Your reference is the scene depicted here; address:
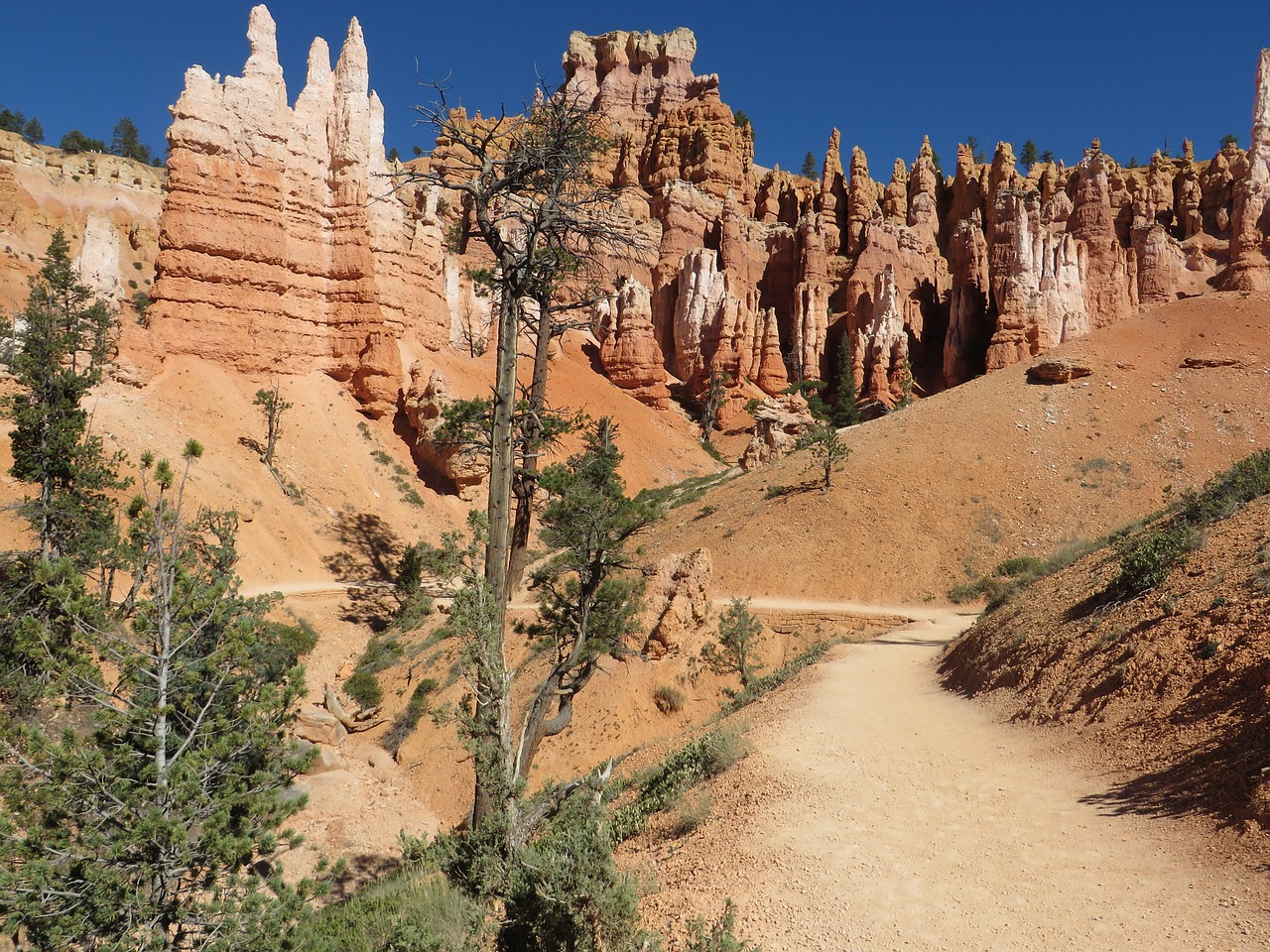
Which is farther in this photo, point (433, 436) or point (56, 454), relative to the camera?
point (433, 436)

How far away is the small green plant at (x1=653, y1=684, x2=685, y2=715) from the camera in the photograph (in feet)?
52.1


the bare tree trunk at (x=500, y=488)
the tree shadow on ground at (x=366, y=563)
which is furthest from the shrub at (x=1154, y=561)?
the tree shadow on ground at (x=366, y=563)

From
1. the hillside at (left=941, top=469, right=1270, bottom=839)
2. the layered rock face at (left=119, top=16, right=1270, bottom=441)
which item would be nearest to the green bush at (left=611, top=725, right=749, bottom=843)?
the hillside at (left=941, top=469, right=1270, bottom=839)

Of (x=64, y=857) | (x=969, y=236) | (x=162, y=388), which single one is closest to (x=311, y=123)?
(x=162, y=388)

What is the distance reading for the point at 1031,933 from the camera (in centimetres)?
466

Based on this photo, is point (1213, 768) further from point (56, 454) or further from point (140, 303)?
point (140, 303)

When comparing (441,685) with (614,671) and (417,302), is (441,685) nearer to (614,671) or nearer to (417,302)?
(614,671)

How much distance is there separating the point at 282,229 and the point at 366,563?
17.4 meters

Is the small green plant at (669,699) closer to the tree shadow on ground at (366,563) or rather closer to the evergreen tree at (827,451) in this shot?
the tree shadow on ground at (366,563)

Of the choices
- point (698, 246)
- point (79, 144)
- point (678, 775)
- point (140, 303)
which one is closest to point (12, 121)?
point (79, 144)

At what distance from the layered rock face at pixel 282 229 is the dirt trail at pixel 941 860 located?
33.3m

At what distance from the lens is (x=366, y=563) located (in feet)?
99.7

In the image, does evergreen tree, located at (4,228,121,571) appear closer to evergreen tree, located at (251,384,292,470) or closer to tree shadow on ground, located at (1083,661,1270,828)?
evergreen tree, located at (251,384,292,470)

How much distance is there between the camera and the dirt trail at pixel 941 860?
4691 millimetres
